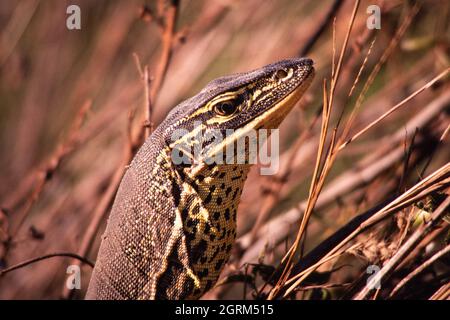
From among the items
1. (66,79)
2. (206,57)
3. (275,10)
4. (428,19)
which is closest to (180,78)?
Result: (206,57)

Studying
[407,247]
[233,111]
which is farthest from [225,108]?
[407,247]

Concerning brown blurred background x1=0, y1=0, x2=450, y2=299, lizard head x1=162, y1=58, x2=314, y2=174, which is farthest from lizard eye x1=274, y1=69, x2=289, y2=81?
brown blurred background x1=0, y1=0, x2=450, y2=299

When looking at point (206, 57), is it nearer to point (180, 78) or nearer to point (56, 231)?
point (180, 78)

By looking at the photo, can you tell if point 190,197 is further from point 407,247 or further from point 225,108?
point 407,247

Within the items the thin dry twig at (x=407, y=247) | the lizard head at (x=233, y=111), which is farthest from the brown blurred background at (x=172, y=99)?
the thin dry twig at (x=407, y=247)

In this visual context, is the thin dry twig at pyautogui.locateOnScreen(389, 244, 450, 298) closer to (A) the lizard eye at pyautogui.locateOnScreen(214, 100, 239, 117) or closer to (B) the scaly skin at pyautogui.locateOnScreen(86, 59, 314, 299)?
(B) the scaly skin at pyautogui.locateOnScreen(86, 59, 314, 299)

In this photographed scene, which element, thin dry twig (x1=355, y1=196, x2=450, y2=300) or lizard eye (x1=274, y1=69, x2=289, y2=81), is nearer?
thin dry twig (x1=355, y1=196, x2=450, y2=300)
